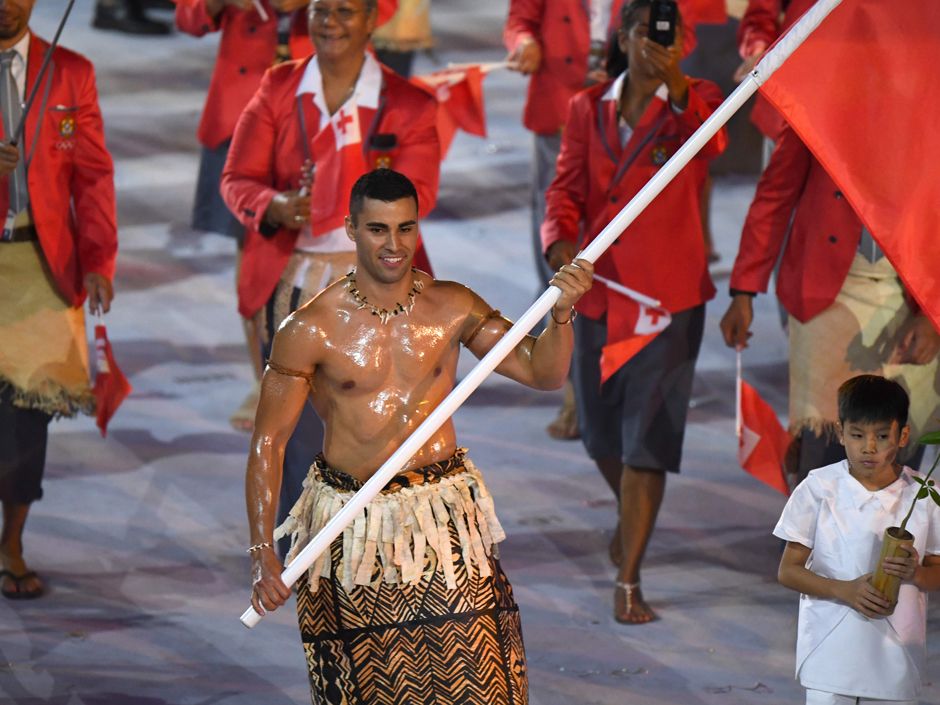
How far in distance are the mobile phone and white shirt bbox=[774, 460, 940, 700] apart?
1.77 m

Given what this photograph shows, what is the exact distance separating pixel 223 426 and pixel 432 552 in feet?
11.8

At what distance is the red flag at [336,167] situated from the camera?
5.90 metres

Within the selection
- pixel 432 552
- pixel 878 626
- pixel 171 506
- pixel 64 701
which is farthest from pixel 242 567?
pixel 878 626

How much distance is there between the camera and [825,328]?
579 cm

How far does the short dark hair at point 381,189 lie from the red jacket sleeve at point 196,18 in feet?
10.6

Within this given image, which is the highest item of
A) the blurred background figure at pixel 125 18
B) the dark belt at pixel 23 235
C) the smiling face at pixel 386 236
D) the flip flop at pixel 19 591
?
the smiling face at pixel 386 236

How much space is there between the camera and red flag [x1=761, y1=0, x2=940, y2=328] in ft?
15.4

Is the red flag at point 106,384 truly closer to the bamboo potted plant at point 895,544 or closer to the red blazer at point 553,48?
the red blazer at point 553,48

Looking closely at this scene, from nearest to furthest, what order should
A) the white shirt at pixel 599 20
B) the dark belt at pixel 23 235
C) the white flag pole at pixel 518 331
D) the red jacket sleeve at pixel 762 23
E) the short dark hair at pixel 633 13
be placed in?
the white flag pole at pixel 518 331, the short dark hair at pixel 633 13, the dark belt at pixel 23 235, the red jacket sleeve at pixel 762 23, the white shirt at pixel 599 20

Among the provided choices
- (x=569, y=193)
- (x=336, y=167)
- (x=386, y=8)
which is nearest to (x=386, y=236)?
(x=336, y=167)

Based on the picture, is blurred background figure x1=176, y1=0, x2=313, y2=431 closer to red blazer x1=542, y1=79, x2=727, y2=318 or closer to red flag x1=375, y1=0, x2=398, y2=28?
red flag x1=375, y1=0, x2=398, y2=28

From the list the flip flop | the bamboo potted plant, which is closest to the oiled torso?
the bamboo potted plant

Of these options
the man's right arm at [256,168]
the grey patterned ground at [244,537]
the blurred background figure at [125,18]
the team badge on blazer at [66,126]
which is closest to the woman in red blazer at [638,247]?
the grey patterned ground at [244,537]

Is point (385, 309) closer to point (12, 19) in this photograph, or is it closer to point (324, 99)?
point (324, 99)
